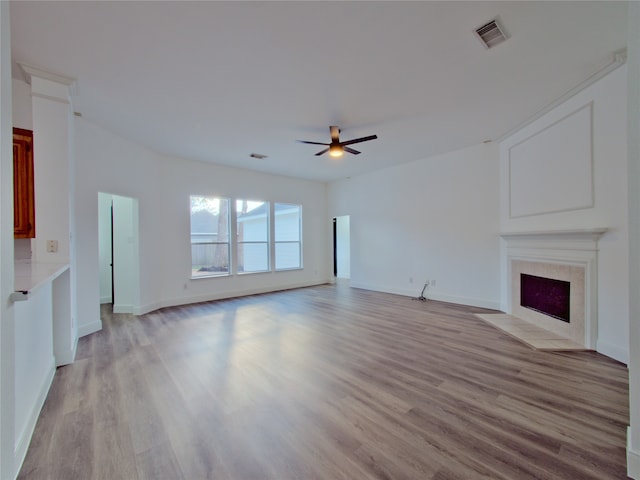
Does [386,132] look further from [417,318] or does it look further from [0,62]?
[0,62]

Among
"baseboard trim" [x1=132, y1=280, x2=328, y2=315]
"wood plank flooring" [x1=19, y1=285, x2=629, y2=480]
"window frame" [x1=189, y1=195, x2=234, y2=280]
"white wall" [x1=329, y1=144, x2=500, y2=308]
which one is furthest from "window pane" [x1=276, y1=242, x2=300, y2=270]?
"wood plank flooring" [x1=19, y1=285, x2=629, y2=480]

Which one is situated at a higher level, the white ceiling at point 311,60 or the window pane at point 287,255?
the white ceiling at point 311,60

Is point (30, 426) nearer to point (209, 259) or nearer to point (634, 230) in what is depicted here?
point (634, 230)

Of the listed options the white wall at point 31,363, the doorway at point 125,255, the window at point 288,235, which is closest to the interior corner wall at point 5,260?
the white wall at point 31,363

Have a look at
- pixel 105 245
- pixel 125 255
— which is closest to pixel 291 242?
pixel 125 255

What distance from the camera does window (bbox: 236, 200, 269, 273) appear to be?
254 inches

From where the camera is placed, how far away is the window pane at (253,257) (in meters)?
6.49

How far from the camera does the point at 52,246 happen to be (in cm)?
283

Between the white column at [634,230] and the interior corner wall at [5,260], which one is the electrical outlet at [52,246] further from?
the white column at [634,230]

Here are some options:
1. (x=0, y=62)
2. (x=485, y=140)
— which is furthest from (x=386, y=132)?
(x=0, y=62)

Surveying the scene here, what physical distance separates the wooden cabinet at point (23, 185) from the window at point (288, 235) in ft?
15.7

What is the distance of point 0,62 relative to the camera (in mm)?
1065

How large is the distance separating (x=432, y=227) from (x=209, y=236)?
194 inches

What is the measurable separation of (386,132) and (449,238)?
2604 millimetres
